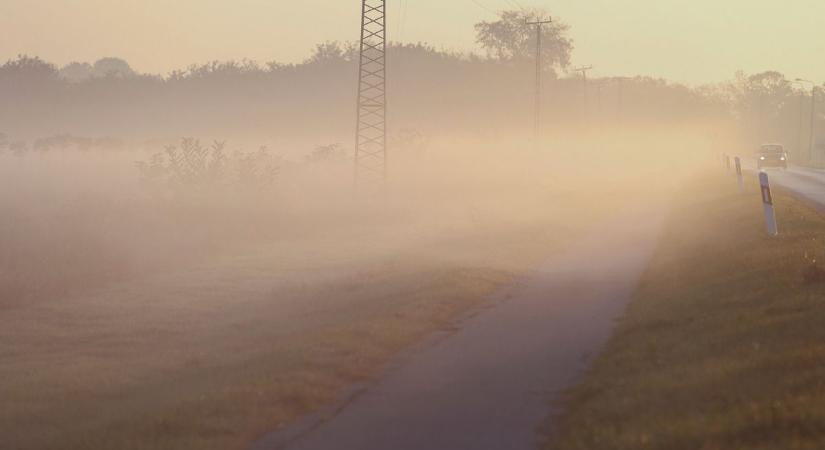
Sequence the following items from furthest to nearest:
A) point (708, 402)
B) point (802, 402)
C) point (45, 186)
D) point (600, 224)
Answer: point (45, 186) < point (600, 224) < point (708, 402) < point (802, 402)

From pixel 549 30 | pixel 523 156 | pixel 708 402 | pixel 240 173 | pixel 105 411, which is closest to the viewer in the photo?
pixel 708 402

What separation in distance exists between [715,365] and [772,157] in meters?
70.0

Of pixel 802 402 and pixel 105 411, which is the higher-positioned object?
pixel 802 402

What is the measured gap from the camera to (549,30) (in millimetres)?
125188

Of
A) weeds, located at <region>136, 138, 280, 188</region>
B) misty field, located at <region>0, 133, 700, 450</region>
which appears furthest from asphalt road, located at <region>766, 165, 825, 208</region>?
weeds, located at <region>136, 138, 280, 188</region>

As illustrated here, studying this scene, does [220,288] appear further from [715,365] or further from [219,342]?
[715,365]

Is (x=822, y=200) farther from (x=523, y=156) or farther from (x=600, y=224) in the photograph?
(x=523, y=156)

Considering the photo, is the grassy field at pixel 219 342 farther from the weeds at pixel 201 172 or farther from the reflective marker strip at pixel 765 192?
the weeds at pixel 201 172

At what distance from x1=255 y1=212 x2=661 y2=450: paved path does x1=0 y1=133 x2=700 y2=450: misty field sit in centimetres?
53

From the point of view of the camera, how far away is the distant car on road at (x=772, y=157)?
76500mm

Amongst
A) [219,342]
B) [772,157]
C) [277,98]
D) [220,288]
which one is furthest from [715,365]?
[277,98]

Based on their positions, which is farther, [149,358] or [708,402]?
[149,358]

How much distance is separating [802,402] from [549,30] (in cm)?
11942

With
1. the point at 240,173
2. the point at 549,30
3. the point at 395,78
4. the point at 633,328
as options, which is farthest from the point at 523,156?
the point at 633,328
